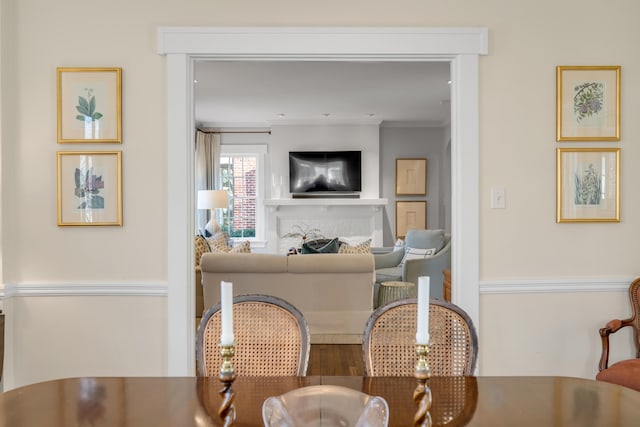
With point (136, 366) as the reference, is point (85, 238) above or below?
above

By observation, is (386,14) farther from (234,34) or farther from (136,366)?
(136,366)

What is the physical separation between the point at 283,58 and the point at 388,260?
4.24 m

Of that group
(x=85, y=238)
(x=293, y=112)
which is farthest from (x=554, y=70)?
(x=293, y=112)

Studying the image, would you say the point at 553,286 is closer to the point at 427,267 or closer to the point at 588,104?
the point at 588,104

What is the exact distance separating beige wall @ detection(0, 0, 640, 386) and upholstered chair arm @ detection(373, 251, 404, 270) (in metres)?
3.77

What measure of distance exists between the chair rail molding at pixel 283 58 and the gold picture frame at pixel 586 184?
1.56ft

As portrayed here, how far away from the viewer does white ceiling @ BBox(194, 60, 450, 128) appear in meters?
5.56

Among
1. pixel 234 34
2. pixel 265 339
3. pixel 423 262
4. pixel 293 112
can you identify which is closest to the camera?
pixel 265 339

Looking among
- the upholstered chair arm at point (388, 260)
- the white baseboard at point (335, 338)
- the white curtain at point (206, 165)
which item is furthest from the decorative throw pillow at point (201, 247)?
the white curtain at point (206, 165)

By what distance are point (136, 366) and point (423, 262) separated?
12.5ft

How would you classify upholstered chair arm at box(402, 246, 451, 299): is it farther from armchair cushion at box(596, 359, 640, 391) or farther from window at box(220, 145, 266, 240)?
window at box(220, 145, 266, 240)

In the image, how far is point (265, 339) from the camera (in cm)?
186

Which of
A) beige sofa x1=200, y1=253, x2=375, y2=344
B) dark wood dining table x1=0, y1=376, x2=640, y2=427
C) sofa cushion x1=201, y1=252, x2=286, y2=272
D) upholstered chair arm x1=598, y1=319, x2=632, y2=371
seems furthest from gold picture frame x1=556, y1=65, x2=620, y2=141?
sofa cushion x1=201, y1=252, x2=286, y2=272

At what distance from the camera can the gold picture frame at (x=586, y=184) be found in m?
2.94
